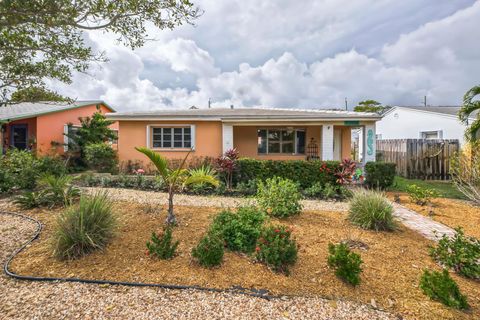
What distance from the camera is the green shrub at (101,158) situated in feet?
39.4

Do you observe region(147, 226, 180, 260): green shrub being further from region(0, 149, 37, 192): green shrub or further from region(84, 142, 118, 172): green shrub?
region(84, 142, 118, 172): green shrub

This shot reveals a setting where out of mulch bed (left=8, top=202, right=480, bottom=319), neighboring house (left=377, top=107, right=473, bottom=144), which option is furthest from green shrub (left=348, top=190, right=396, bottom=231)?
neighboring house (left=377, top=107, right=473, bottom=144)

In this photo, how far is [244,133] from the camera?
1350cm

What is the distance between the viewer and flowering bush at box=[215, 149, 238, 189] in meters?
8.89

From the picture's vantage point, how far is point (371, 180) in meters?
9.70

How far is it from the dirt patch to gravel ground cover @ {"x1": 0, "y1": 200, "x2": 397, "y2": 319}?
4.88 m

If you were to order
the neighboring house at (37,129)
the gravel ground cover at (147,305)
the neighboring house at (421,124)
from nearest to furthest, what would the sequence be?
the gravel ground cover at (147,305) → the neighboring house at (37,129) → the neighboring house at (421,124)

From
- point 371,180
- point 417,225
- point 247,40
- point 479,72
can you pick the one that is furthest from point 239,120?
point 479,72

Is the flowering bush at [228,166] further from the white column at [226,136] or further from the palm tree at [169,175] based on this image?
the palm tree at [169,175]

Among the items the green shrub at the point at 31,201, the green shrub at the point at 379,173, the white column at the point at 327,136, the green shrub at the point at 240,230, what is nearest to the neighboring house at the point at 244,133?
the white column at the point at 327,136

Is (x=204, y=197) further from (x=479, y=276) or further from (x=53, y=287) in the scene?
(x=479, y=276)

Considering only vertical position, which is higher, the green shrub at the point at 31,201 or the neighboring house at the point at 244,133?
the neighboring house at the point at 244,133

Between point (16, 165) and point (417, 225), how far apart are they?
12.5 metres

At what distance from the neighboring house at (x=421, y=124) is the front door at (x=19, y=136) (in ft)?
83.7
